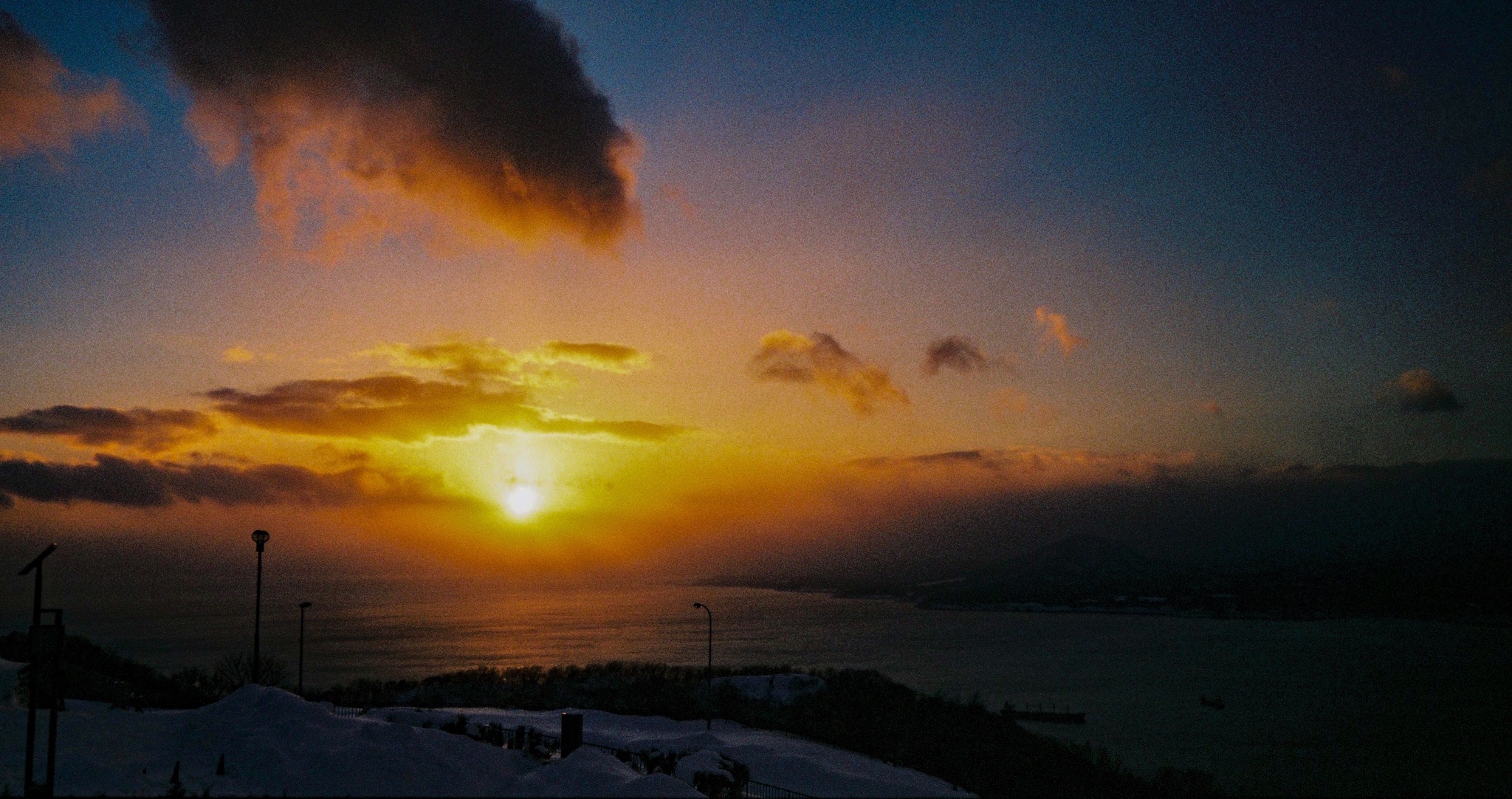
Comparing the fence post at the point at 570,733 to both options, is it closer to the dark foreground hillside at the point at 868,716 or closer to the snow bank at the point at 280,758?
the snow bank at the point at 280,758

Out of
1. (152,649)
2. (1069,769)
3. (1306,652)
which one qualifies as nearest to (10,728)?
(1069,769)

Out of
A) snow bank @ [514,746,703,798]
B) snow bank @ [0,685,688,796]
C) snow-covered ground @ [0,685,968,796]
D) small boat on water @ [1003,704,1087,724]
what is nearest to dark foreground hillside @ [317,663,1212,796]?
snow bank @ [514,746,703,798]

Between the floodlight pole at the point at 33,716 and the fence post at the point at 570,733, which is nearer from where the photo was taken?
the floodlight pole at the point at 33,716

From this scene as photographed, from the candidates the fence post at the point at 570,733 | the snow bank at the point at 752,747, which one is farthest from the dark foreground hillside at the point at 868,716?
the fence post at the point at 570,733

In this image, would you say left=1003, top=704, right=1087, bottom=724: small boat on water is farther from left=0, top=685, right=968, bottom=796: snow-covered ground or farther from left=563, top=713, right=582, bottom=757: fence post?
left=563, top=713, right=582, bottom=757: fence post

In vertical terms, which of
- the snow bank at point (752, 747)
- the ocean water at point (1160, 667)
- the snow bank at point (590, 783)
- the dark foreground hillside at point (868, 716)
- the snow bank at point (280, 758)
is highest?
the snow bank at point (280, 758)

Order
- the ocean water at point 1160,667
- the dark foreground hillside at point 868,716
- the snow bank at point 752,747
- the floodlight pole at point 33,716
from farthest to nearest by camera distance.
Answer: the ocean water at point 1160,667
the dark foreground hillside at point 868,716
the snow bank at point 752,747
the floodlight pole at point 33,716
